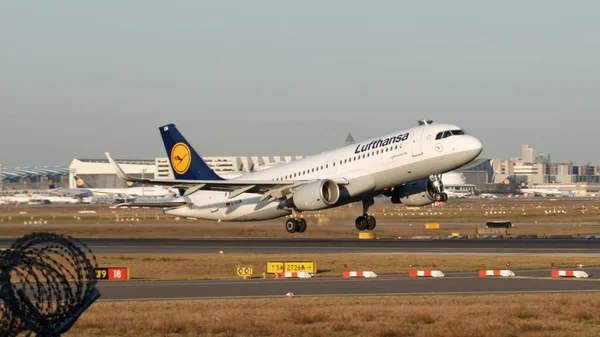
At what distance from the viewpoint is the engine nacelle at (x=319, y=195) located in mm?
55406

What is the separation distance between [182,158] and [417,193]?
18.3m

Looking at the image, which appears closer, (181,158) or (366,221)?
(366,221)

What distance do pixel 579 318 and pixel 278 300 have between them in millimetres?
9833

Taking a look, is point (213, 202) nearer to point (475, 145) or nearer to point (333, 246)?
point (333, 246)

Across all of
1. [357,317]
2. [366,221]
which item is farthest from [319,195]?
[357,317]

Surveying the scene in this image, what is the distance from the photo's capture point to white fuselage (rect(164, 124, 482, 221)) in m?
51.3

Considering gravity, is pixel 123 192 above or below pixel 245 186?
below

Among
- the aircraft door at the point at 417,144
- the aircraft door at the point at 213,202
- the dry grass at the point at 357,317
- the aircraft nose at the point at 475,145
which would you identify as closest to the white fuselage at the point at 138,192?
the aircraft door at the point at 213,202

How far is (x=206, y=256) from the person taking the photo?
51375 mm

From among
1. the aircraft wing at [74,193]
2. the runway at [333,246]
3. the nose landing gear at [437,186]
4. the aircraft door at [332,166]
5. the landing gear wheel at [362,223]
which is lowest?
the runway at [333,246]

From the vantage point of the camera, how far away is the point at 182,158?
67562mm

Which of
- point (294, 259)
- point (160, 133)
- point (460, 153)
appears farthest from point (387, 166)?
point (160, 133)

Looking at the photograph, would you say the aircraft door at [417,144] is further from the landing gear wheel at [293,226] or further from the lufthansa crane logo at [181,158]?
the lufthansa crane logo at [181,158]

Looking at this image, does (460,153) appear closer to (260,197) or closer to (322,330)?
(260,197)
